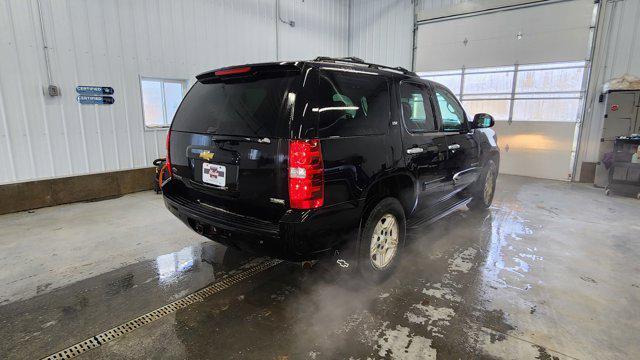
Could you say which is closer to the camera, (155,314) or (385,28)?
(155,314)

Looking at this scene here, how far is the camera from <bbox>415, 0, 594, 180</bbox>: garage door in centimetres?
736

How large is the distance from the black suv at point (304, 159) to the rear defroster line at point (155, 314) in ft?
1.79

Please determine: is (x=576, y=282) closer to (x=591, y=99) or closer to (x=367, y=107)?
(x=367, y=107)

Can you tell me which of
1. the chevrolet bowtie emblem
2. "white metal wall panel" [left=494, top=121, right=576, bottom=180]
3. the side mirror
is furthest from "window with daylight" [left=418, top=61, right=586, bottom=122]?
the chevrolet bowtie emblem

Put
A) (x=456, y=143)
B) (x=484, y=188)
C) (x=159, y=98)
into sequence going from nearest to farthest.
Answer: (x=456, y=143) → (x=484, y=188) → (x=159, y=98)

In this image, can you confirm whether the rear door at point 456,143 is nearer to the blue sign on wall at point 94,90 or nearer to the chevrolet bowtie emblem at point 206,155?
the chevrolet bowtie emblem at point 206,155

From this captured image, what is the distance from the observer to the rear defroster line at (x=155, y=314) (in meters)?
2.04

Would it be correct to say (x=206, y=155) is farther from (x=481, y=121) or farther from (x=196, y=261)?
(x=481, y=121)

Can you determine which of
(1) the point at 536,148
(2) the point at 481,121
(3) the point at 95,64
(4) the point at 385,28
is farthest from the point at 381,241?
(4) the point at 385,28

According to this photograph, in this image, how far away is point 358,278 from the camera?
106 inches

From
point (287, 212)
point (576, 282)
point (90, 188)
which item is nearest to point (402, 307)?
point (287, 212)

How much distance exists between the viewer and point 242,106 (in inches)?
91.4

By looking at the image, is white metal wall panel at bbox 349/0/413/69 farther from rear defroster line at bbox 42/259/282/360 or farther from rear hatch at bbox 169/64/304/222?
rear defroster line at bbox 42/259/282/360

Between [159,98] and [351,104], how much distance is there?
5.16 meters
